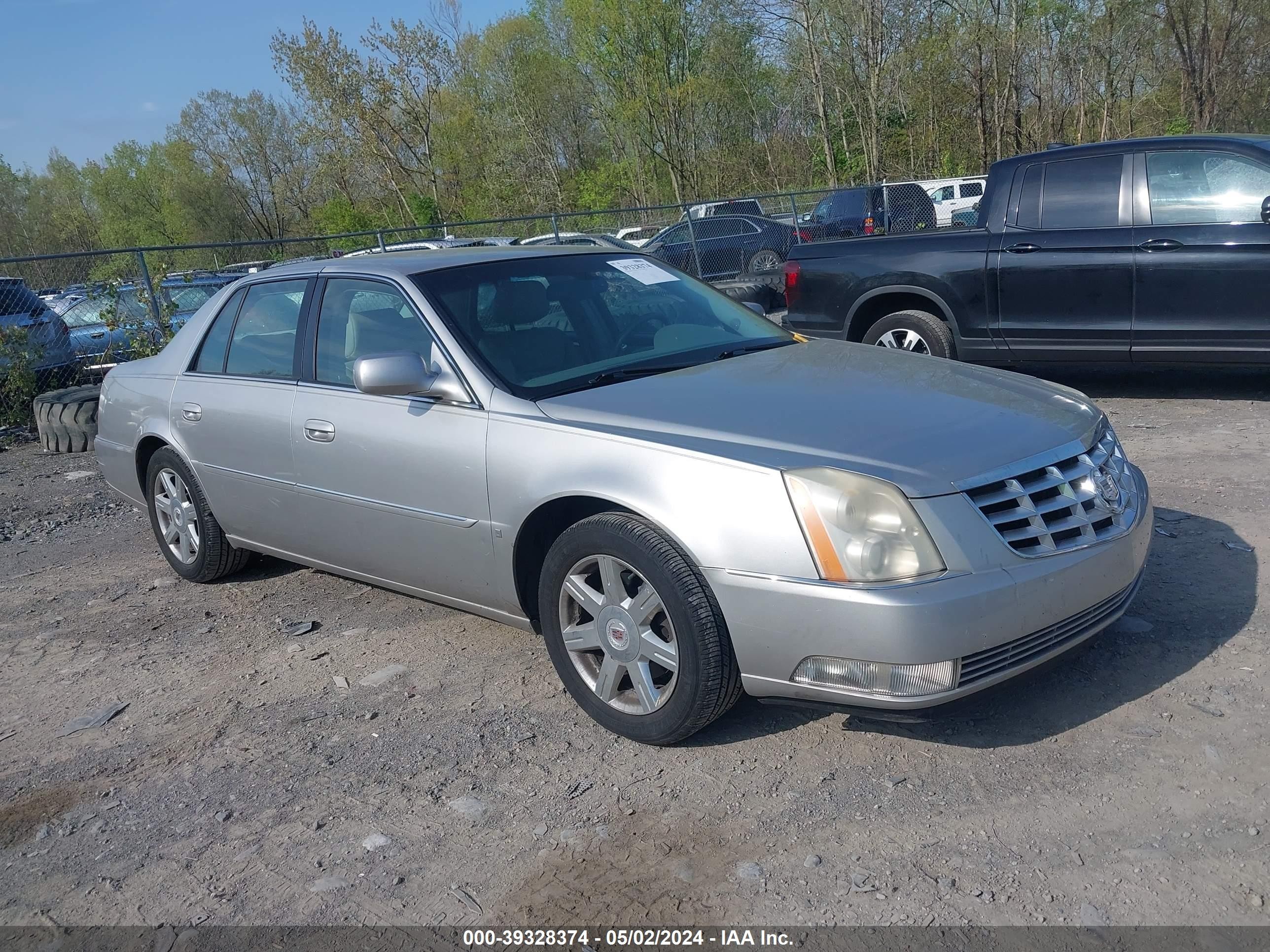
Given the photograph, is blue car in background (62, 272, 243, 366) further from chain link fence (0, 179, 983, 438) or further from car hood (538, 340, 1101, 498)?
car hood (538, 340, 1101, 498)

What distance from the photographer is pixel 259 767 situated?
11.5 feet

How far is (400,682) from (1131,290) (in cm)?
541

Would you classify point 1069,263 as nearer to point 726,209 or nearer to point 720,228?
point 720,228

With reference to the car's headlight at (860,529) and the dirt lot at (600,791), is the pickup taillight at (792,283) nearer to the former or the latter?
the dirt lot at (600,791)

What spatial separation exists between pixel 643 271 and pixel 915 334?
12.5ft

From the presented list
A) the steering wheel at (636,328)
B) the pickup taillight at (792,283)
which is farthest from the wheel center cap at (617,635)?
the pickup taillight at (792,283)

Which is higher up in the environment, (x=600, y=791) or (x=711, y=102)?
(x=711, y=102)

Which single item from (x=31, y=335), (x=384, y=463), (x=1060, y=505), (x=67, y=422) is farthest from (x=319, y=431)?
(x=31, y=335)

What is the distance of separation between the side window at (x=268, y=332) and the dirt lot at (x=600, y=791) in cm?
121

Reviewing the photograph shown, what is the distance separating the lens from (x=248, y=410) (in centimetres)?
468

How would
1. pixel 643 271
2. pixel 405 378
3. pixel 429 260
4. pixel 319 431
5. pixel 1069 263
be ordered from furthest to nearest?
pixel 1069 263 < pixel 643 271 < pixel 429 260 < pixel 319 431 < pixel 405 378

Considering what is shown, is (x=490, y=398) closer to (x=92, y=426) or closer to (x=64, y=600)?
(x=64, y=600)

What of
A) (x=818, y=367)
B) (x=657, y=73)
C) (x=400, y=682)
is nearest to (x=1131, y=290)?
(x=818, y=367)

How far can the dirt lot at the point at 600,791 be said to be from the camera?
2576mm
